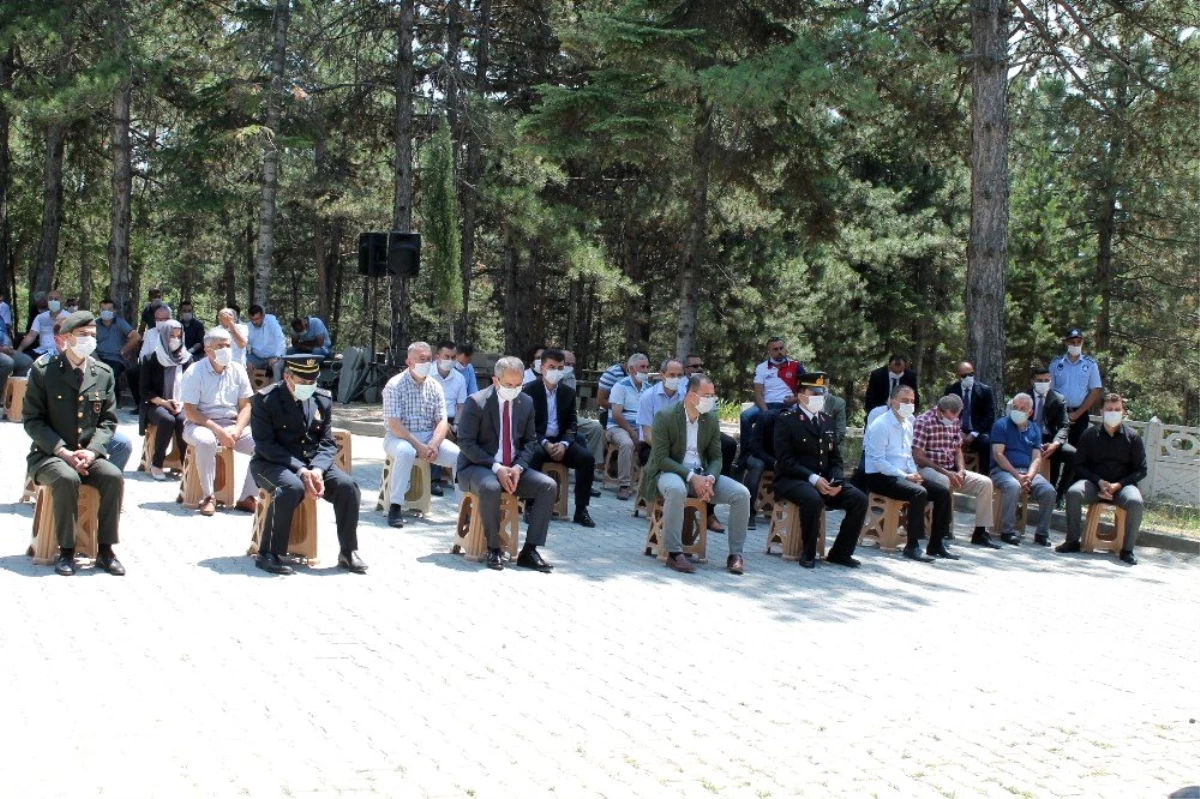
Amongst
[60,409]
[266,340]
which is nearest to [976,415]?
[60,409]

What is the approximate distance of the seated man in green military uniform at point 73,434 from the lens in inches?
335

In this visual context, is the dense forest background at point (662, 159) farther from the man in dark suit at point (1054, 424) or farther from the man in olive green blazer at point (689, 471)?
the man in olive green blazer at point (689, 471)

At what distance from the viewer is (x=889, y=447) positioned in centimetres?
1190

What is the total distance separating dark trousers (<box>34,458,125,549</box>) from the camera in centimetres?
848

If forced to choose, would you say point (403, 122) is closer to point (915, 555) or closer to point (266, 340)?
point (266, 340)

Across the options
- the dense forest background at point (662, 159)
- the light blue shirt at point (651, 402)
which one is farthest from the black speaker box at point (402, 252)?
the light blue shirt at point (651, 402)

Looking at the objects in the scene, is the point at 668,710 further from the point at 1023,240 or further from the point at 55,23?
the point at 1023,240

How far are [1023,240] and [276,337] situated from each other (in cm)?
2548

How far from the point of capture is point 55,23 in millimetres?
22062

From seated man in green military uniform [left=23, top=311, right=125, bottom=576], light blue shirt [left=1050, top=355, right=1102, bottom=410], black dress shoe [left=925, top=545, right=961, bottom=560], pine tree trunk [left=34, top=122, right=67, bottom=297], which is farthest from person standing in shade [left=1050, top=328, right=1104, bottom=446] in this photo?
pine tree trunk [left=34, top=122, right=67, bottom=297]

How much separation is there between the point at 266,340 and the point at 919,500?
1076 cm

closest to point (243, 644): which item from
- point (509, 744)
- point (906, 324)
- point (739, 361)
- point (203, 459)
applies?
point (509, 744)

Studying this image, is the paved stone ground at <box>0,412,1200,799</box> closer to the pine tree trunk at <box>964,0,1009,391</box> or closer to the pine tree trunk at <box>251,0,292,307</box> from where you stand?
the pine tree trunk at <box>964,0,1009,391</box>

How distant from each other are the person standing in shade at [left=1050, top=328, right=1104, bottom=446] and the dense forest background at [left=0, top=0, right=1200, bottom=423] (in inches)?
33.5
